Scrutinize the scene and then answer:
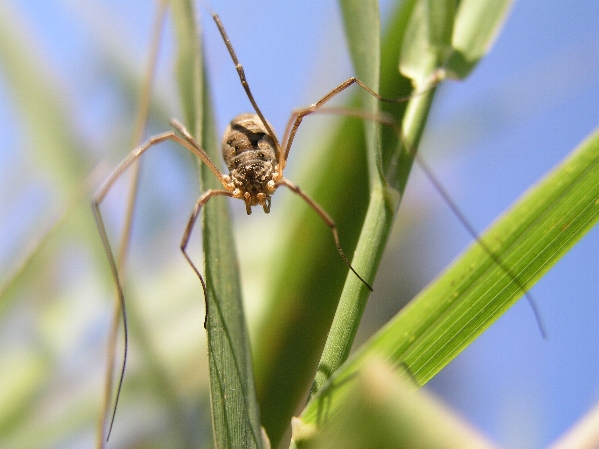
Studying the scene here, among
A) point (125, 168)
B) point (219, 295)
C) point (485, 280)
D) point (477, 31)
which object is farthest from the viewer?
point (125, 168)

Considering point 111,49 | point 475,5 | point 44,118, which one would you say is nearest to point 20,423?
point 44,118

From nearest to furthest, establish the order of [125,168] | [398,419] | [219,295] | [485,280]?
1. [398,419]
2. [485,280]
3. [219,295]
4. [125,168]

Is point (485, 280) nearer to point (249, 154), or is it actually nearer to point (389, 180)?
point (389, 180)

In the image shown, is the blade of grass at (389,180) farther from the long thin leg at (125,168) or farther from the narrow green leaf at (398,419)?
the long thin leg at (125,168)

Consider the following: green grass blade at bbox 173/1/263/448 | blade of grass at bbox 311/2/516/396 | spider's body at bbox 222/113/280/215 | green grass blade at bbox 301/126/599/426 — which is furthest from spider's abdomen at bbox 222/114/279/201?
green grass blade at bbox 301/126/599/426

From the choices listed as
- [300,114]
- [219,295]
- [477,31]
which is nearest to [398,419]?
[219,295]

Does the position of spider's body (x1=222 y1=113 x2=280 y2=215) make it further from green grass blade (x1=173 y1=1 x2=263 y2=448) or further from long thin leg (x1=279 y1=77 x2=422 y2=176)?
green grass blade (x1=173 y1=1 x2=263 y2=448)

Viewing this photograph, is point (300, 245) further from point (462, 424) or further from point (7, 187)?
point (7, 187)
